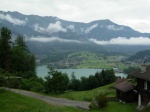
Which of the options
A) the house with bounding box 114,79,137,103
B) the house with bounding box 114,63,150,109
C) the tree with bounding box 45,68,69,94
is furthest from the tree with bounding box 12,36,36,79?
the house with bounding box 114,63,150,109

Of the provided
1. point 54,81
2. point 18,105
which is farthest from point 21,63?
point 18,105

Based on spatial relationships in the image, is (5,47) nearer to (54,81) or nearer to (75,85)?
(54,81)

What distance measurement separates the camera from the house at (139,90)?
44656 mm

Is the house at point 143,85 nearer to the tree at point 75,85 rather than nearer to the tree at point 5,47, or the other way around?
the tree at point 5,47

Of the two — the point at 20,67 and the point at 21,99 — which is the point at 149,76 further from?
the point at 20,67

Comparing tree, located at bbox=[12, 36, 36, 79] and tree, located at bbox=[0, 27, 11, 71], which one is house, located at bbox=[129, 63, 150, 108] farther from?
tree, located at bbox=[0, 27, 11, 71]

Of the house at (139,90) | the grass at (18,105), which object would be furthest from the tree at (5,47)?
the house at (139,90)

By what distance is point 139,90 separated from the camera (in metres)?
47.2

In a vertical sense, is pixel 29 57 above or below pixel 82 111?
above

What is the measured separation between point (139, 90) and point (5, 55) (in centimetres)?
4420

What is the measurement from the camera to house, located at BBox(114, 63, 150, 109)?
147 ft

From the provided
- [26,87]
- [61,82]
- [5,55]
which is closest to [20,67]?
[5,55]

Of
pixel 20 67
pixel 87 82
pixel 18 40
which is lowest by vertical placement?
pixel 87 82

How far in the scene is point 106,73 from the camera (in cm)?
11812
